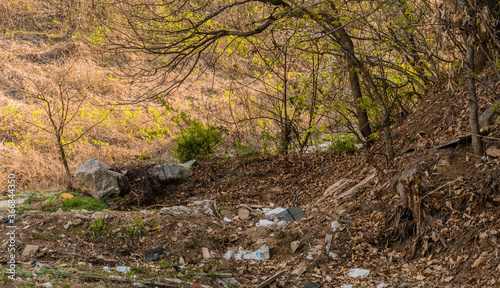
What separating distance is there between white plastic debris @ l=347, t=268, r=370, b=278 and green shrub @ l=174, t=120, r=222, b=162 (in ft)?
17.2

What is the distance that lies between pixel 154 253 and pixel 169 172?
3.42 m

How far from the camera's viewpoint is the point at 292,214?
6105mm

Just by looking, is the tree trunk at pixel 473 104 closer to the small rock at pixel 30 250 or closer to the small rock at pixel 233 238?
the small rock at pixel 233 238

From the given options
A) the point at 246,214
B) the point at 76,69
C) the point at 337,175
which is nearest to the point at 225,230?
the point at 246,214

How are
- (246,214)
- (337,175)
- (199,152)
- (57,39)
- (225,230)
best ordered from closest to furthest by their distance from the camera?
(225,230) → (246,214) → (337,175) → (199,152) → (57,39)

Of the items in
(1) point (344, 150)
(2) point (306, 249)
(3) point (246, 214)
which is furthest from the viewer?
(1) point (344, 150)

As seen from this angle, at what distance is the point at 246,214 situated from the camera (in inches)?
257

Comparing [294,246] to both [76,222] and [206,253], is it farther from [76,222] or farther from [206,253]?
[76,222]

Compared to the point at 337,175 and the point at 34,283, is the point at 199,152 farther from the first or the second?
the point at 34,283

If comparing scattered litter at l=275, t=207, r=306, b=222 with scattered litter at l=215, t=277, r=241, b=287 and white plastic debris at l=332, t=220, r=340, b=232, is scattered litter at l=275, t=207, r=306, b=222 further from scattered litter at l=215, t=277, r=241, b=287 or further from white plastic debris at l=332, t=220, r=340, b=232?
scattered litter at l=215, t=277, r=241, b=287

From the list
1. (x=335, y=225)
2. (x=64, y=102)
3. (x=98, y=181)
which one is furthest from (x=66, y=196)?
(x=64, y=102)

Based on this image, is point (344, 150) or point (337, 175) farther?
point (344, 150)

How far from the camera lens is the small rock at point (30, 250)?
14.4ft

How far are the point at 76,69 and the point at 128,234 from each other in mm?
11261
